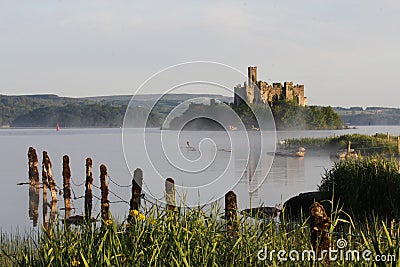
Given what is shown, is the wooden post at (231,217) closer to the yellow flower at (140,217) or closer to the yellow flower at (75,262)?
the yellow flower at (140,217)

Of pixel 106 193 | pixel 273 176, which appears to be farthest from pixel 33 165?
pixel 273 176

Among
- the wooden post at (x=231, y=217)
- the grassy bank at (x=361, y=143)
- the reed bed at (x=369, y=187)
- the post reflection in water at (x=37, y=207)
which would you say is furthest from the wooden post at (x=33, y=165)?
the grassy bank at (x=361, y=143)

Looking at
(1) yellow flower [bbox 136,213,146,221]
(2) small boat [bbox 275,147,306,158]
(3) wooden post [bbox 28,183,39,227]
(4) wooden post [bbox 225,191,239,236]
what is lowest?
(3) wooden post [bbox 28,183,39,227]

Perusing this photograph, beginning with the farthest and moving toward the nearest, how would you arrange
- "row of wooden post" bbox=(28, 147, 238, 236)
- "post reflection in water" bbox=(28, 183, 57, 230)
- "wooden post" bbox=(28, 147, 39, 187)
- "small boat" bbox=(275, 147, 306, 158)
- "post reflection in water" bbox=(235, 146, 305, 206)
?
1. "small boat" bbox=(275, 147, 306, 158)
2. "post reflection in water" bbox=(235, 146, 305, 206)
3. "wooden post" bbox=(28, 147, 39, 187)
4. "post reflection in water" bbox=(28, 183, 57, 230)
5. "row of wooden post" bbox=(28, 147, 238, 236)

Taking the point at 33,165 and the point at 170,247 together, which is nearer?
the point at 170,247

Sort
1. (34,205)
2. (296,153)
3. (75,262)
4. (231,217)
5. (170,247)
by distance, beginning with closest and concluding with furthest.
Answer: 1. (75,262)
2. (170,247)
3. (231,217)
4. (34,205)
5. (296,153)

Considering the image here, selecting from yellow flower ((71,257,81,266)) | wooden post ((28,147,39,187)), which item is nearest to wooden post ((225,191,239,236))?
yellow flower ((71,257,81,266))

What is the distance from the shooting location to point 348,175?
16.3 meters

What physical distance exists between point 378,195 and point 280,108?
96.1m

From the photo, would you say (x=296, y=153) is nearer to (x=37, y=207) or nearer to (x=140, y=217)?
(x=37, y=207)

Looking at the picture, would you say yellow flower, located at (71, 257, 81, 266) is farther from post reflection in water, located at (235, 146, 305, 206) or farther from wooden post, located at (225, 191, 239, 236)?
post reflection in water, located at (235, 146, 305, 206)

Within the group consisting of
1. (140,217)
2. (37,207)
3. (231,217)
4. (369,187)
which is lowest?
(37,207)

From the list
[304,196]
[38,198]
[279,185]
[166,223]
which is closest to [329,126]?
[279,185]

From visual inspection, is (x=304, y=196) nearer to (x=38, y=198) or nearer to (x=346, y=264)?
(x=346, y=264)
